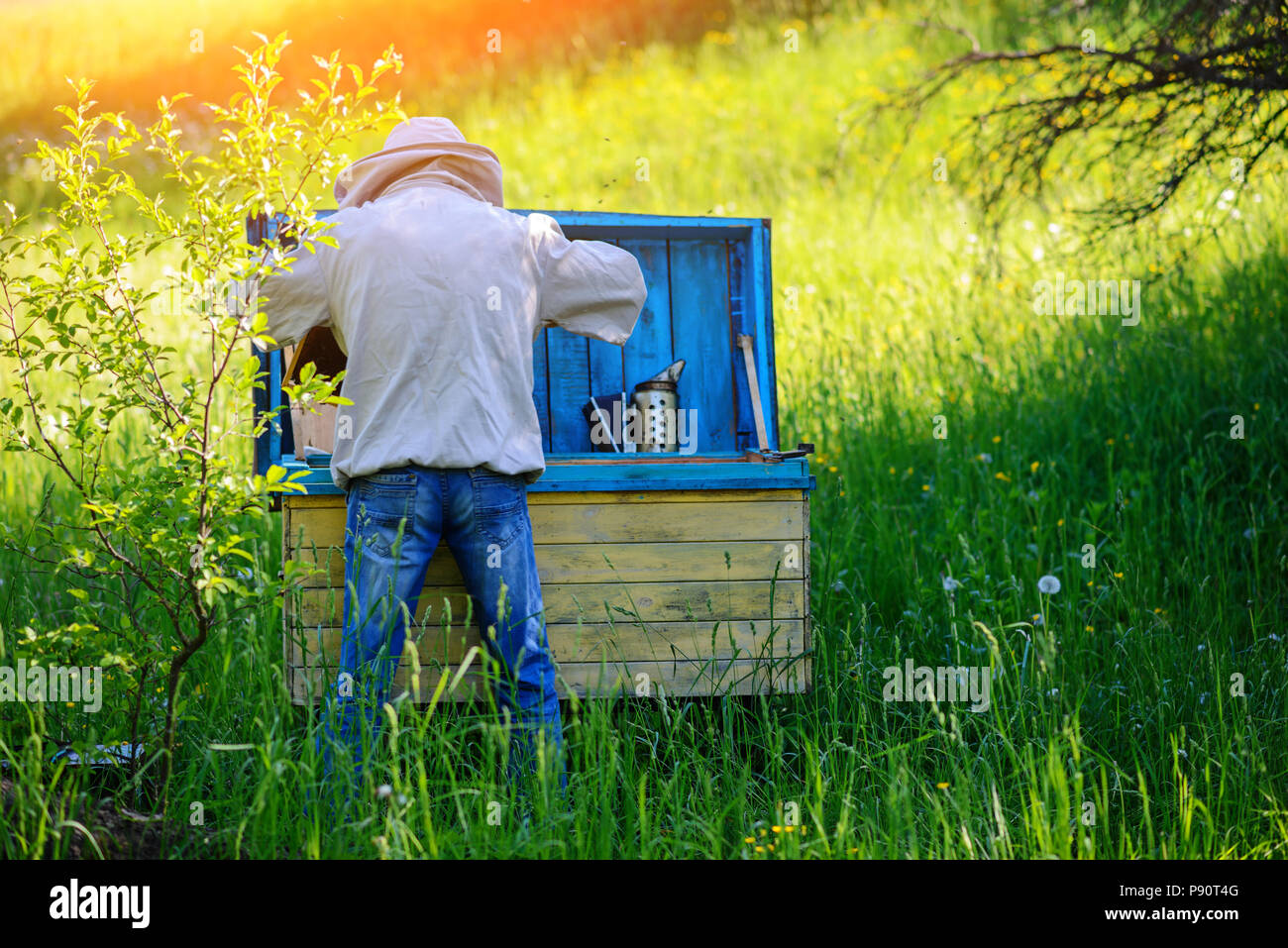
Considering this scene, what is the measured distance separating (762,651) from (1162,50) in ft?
12.2

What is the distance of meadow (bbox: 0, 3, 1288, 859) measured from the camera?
3068 mm

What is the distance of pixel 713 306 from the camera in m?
4.73

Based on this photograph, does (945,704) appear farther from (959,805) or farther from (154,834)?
(154,834)

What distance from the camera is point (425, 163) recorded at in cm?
358

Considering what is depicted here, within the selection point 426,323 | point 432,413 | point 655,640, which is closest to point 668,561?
point 655,640

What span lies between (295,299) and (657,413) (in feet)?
4.93

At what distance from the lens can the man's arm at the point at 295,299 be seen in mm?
3346

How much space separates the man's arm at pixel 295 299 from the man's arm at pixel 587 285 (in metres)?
0.68

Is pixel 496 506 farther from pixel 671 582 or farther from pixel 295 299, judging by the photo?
pixel 295 299

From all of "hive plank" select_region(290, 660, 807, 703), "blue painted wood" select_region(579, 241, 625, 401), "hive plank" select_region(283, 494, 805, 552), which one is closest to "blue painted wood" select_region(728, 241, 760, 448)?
"blue painted wood" select_region(579, 241, 625, 401)

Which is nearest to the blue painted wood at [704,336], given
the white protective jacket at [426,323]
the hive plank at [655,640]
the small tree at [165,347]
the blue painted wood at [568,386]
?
the blue painted wood at [568,386]

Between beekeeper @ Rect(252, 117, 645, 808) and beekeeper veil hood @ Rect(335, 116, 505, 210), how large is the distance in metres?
0.15
